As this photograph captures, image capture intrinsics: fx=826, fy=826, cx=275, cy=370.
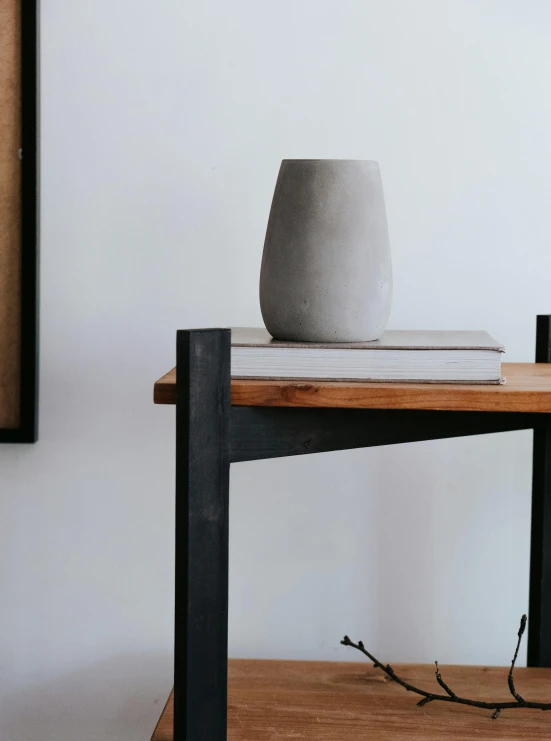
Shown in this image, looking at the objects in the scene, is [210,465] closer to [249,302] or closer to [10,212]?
[249,302]

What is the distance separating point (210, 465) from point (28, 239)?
0.59 meters

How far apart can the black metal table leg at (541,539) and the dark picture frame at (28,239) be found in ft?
2.04

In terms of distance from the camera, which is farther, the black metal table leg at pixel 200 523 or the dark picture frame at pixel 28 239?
the dark picture frame at pixel 28 239

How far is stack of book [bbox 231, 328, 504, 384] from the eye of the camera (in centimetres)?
63

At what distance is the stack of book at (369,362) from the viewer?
2.06 feet

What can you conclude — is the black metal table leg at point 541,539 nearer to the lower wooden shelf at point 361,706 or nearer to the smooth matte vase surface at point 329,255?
the lower wooden shelf at point 361,706

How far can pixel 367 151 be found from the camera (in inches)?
41.6

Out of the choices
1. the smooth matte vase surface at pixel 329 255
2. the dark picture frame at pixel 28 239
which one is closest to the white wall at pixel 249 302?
the dark picture frame at pixel 28 239

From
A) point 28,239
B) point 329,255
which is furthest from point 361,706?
point 28,239

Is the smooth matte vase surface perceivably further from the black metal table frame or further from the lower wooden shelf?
the lower wooden shelf

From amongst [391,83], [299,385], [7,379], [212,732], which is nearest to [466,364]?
[299,385]

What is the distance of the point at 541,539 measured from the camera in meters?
0.91

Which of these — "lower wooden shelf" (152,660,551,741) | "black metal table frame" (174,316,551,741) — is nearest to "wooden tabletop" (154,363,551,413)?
"black metal table frame" (174,316,551,741)

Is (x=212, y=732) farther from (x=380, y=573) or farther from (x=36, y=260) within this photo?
(x=36, y=260)
